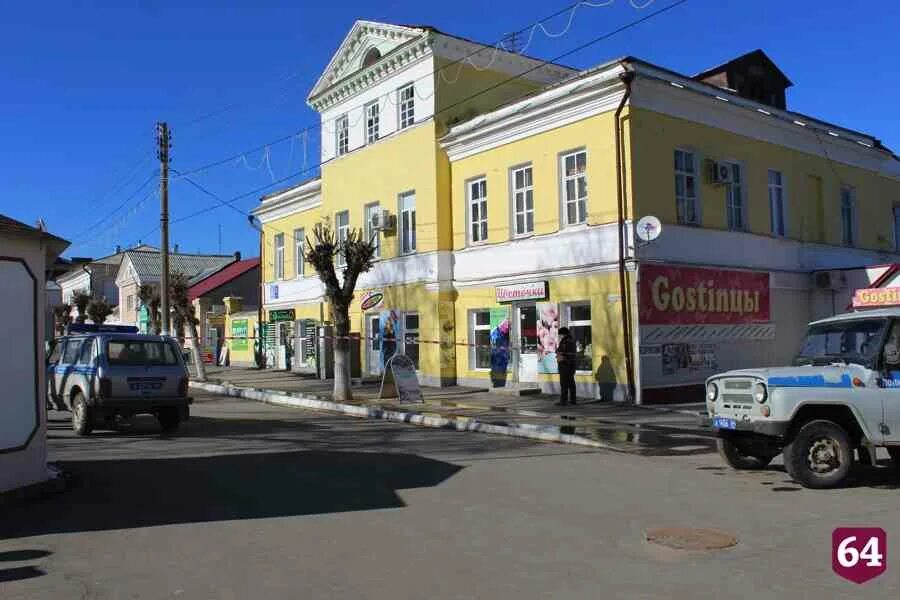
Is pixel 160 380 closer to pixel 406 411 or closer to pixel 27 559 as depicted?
pixel 406 411

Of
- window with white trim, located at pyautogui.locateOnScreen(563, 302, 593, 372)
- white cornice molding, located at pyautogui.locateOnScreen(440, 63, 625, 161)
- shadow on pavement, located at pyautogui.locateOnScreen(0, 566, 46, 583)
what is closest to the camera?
shadow on pavement, located at pyautogui.locateOnScreen(0, 566, 46, 583)

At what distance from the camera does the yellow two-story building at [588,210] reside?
19.1 meters

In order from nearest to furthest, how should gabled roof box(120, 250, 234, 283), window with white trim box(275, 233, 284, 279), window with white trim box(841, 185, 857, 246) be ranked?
1. window with white trim box(841, 185, 857, 246)
2. window with white trim box(275, 233, 284, 279)
3. gabled roof box(120, 250, 234, 283)

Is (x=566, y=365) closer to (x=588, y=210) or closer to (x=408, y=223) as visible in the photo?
(x=588, y=210)

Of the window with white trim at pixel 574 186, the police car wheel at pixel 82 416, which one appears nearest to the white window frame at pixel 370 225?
the window with white trim at pixel 574 186

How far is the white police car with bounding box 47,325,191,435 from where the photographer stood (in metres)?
14.3

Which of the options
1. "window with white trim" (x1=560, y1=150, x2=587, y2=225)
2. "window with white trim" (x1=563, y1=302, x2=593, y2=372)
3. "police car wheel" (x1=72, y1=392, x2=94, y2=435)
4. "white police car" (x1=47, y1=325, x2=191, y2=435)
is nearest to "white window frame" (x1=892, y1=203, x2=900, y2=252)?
"window with white trim" (x1=560, y1=150, x2=587, y2=225)

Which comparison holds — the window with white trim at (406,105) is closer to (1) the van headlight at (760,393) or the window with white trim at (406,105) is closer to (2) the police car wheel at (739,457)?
(2) the police car wheel at (739,457)

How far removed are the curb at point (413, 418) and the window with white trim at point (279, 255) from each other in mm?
10209

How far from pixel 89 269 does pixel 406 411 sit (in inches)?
2247

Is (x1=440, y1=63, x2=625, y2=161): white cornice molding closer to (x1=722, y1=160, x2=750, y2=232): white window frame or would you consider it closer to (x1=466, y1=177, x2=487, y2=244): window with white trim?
(x1=466, y1=177, x2=487, y2=244): window with white trim

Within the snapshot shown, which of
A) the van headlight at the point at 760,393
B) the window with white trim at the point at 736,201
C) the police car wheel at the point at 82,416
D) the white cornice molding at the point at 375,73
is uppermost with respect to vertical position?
the white cornice molding at the point at 375,73

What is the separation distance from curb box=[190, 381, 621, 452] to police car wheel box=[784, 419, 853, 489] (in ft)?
11.7

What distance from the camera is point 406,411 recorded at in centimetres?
1752
